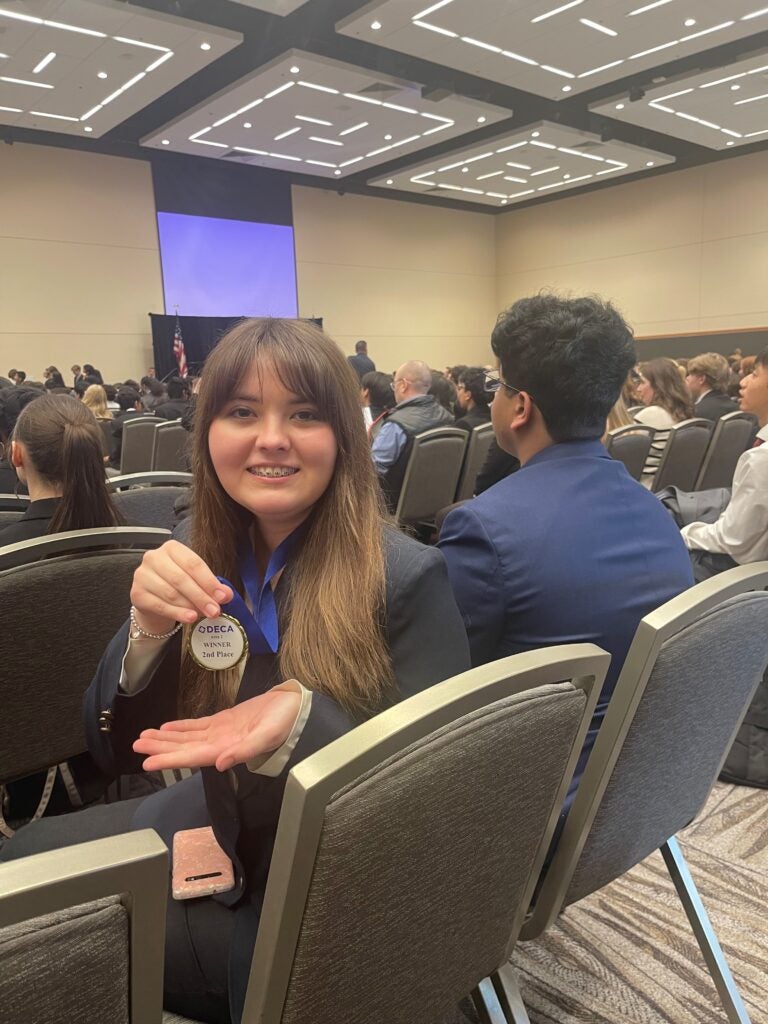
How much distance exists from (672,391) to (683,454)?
732 millimetres

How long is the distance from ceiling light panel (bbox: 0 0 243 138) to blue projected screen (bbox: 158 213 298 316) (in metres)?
2.95

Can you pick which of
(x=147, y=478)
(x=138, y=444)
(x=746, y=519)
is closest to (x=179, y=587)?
(x=147, y=478)

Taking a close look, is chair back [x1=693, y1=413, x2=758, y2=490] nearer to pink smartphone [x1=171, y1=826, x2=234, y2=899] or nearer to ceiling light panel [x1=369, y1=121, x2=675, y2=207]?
pink smartphone [x1=171, y1=826, x2=234, y2=899]

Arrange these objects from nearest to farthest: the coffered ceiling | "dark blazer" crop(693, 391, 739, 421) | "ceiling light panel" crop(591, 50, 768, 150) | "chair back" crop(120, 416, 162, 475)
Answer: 1. "chair back" crop(120, 416, 162, 475)
2. "dark blazer" crop(693, 391, 739, 421)
3. the coffered ceiling
4. "ceiling light panel" crop(591, 50, 768, 150)

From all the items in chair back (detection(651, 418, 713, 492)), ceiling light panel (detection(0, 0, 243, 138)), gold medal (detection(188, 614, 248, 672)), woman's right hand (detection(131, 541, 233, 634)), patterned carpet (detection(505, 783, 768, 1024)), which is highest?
ceiling light panel (detection(0, 0, 243, 138))

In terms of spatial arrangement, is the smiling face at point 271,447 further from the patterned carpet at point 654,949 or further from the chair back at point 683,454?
the chair back at point 683,454

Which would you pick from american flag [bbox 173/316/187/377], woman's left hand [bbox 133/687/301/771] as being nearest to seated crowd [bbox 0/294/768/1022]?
woman's left hand [bbox 133/687/301/771]

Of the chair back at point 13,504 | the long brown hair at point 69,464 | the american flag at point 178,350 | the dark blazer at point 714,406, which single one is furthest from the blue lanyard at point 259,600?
the american flag at point 178,350

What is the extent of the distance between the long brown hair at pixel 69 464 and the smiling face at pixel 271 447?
90cm

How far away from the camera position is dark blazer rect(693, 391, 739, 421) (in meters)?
4.94

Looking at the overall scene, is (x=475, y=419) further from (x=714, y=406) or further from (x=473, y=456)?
(x=714, y=406)

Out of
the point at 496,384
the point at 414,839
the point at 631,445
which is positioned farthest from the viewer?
the point at 631,445

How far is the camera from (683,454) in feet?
13.0

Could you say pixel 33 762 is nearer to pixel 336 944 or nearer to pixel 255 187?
pixel 336 944
